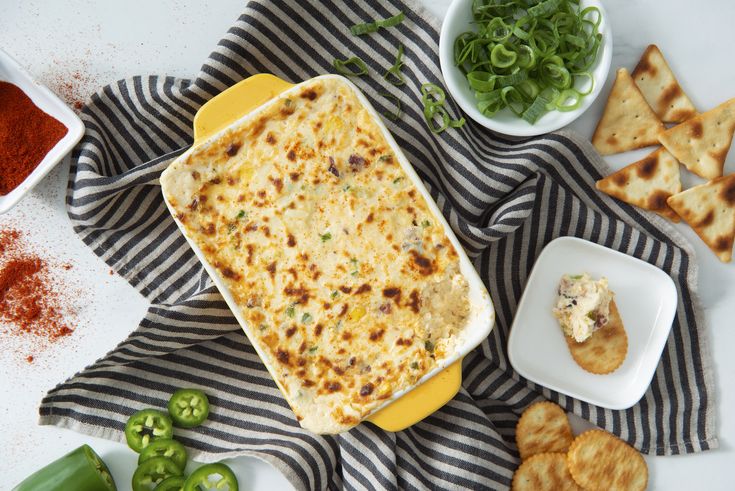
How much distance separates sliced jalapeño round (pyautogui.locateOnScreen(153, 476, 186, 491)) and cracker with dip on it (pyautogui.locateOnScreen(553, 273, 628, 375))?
1.94 m

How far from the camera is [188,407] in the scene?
3.19 m

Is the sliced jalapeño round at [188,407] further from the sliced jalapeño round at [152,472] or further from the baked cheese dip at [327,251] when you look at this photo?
the baked cheese dip at [327,251]

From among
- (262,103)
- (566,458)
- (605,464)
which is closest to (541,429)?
(566,458)

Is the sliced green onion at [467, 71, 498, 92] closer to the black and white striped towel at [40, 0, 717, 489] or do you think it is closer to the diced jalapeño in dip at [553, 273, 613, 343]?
the black and white striped towel at [40, 0, 717, 489]

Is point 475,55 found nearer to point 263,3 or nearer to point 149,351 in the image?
point 263,3

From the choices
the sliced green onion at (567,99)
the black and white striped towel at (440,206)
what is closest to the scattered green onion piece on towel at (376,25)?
the black and white striped towel at (440,206)

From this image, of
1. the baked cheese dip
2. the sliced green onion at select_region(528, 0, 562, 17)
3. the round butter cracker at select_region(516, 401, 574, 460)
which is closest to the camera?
the baked cheese dip

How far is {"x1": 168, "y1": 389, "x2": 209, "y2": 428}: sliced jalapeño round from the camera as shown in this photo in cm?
317

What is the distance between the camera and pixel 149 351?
10.3 feet

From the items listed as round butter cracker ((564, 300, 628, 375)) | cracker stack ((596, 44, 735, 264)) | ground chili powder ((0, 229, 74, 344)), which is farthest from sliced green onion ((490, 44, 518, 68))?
ground chili powder ((0, 229, 74, 344))

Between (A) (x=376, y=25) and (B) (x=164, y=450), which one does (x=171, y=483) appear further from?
(A) (x=376, y=25)

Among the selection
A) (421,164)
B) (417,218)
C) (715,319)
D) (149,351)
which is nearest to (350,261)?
(417,218)

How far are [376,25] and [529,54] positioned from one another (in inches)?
28.4

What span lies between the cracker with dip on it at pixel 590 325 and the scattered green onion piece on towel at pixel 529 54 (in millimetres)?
797
